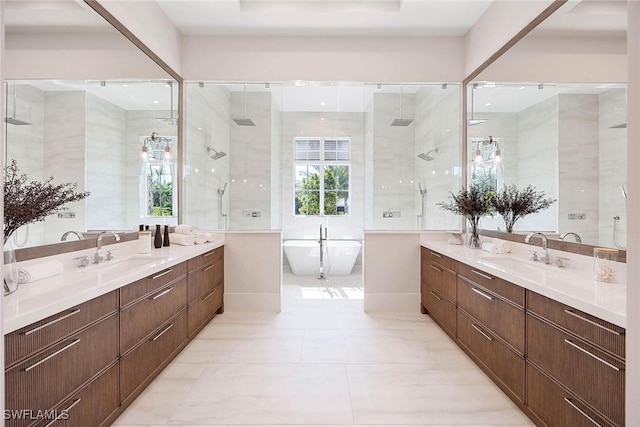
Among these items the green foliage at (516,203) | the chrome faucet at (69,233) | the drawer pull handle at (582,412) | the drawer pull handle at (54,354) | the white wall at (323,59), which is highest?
the white wall at (323,59)

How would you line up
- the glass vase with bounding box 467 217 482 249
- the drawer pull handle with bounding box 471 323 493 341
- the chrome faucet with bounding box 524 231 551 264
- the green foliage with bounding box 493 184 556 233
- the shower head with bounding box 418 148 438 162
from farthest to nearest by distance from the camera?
1. the shower head with bounding box 418 148 438 162
2. the glass vase with bounding box 467 217 482 249
3. the green foliage with bounding box 493 184 556 233
4. the chrome faucet with bounding box 524 231 551 264
5. the drawer pull handle with bounding box 471 323 493 341

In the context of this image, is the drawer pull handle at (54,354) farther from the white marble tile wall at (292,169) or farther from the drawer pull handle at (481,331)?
the white marble tile wall at (292,169)

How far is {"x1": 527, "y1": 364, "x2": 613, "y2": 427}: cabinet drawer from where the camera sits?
1428 millimetres

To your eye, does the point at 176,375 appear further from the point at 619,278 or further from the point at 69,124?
the point at 619,278

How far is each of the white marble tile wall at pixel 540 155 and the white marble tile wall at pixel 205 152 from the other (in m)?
3.13

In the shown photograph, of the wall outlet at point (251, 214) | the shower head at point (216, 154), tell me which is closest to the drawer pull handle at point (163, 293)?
the wall outlet at point (251, 214)

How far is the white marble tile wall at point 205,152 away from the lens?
13.0 ft

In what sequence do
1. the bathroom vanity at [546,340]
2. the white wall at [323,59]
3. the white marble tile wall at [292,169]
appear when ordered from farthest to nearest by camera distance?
the white marble tile wall at [292,169]
the white wall at [323,59]
the bathroom vanity at [546,340]

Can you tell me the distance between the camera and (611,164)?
76.8 inches

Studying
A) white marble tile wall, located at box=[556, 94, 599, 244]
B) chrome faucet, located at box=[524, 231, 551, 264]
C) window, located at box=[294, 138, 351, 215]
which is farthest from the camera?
window, located at box=[294, 138, 351, 215]

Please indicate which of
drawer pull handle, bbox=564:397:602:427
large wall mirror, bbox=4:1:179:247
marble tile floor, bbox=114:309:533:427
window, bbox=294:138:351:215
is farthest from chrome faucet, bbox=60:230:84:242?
window, bbox=294:138:351:215

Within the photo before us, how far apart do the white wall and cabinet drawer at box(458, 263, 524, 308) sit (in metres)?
2.23

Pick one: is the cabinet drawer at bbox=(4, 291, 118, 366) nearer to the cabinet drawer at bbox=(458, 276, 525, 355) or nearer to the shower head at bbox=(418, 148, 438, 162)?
the cabinet drawer at bbox=(458, 276, 525, 355)

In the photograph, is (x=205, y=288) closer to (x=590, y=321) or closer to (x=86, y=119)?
(x=86, y=119)
